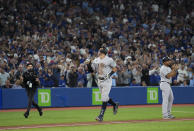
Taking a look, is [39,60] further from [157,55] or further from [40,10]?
[157,55]

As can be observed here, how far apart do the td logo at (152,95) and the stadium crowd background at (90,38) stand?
0.74 metres

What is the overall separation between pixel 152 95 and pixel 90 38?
238 inches

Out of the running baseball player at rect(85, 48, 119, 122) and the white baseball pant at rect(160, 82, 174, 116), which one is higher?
the running baseball player at rect(85, 48, 119, 122)

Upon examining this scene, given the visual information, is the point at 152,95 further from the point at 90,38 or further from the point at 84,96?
the point at 90,38

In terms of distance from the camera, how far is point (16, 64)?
23.4m

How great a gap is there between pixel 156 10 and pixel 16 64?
47.3 feet

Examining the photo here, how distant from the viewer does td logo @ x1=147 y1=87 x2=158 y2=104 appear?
24344 millimetres

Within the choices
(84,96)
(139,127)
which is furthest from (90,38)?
(139,127)

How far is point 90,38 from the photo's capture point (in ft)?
92.2

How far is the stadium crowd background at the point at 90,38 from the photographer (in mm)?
23484

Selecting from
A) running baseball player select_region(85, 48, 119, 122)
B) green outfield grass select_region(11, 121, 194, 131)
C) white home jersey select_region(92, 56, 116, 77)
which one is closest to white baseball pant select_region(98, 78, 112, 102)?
running baseball player select_region(85, 48, 119, 122)

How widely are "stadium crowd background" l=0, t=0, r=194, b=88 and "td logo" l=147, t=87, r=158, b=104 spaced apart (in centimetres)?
74

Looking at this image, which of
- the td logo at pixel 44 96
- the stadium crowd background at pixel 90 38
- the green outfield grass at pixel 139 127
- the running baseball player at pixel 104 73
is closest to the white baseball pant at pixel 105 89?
the running baseball player at pixel 104 73

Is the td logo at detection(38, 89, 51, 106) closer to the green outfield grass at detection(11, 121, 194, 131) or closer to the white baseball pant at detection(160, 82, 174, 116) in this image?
the white baseball pant at detection(160, 82, 174, 116)
